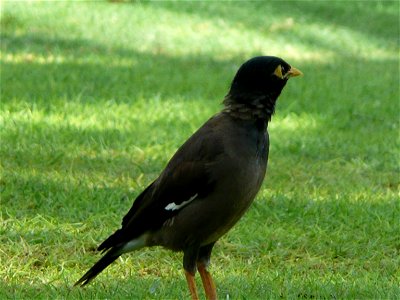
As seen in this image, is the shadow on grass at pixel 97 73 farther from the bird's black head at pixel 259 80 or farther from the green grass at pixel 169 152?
the bird's black head at pixel 259 80

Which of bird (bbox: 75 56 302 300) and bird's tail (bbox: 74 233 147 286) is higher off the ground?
bird (bbox: 75 56 302 300)

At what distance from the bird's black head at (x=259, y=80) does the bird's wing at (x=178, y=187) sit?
0.25 m

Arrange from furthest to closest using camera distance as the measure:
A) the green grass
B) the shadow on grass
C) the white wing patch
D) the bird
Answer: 1. the shadow on grass
2. the green grass
3. the white wing patch
4. the bird

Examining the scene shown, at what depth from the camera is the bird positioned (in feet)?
17.0

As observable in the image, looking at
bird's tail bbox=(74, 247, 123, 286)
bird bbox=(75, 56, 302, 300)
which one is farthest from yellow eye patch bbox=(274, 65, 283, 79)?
bird's tail bbox=(74, 247, 123, 286)

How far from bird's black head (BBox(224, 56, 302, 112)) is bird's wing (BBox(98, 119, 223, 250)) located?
0.25 metres

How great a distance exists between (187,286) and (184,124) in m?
4.06

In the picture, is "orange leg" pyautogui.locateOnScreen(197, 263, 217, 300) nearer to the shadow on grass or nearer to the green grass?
the green grass

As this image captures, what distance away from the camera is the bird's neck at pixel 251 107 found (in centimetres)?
538

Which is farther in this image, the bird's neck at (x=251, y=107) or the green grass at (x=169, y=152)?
the green grass at (x=169, y=152)

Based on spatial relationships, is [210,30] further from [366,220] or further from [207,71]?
[366,220]

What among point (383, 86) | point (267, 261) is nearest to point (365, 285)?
point (267, 261)

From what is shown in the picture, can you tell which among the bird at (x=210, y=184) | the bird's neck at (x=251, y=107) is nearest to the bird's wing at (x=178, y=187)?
the bird at (x=210, y=184)

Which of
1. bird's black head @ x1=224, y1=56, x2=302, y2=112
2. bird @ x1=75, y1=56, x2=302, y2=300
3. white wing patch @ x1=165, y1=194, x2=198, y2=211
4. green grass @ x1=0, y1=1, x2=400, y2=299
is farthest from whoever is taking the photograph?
green grass @ x1=0, y1=1, x2=400, y2=299
